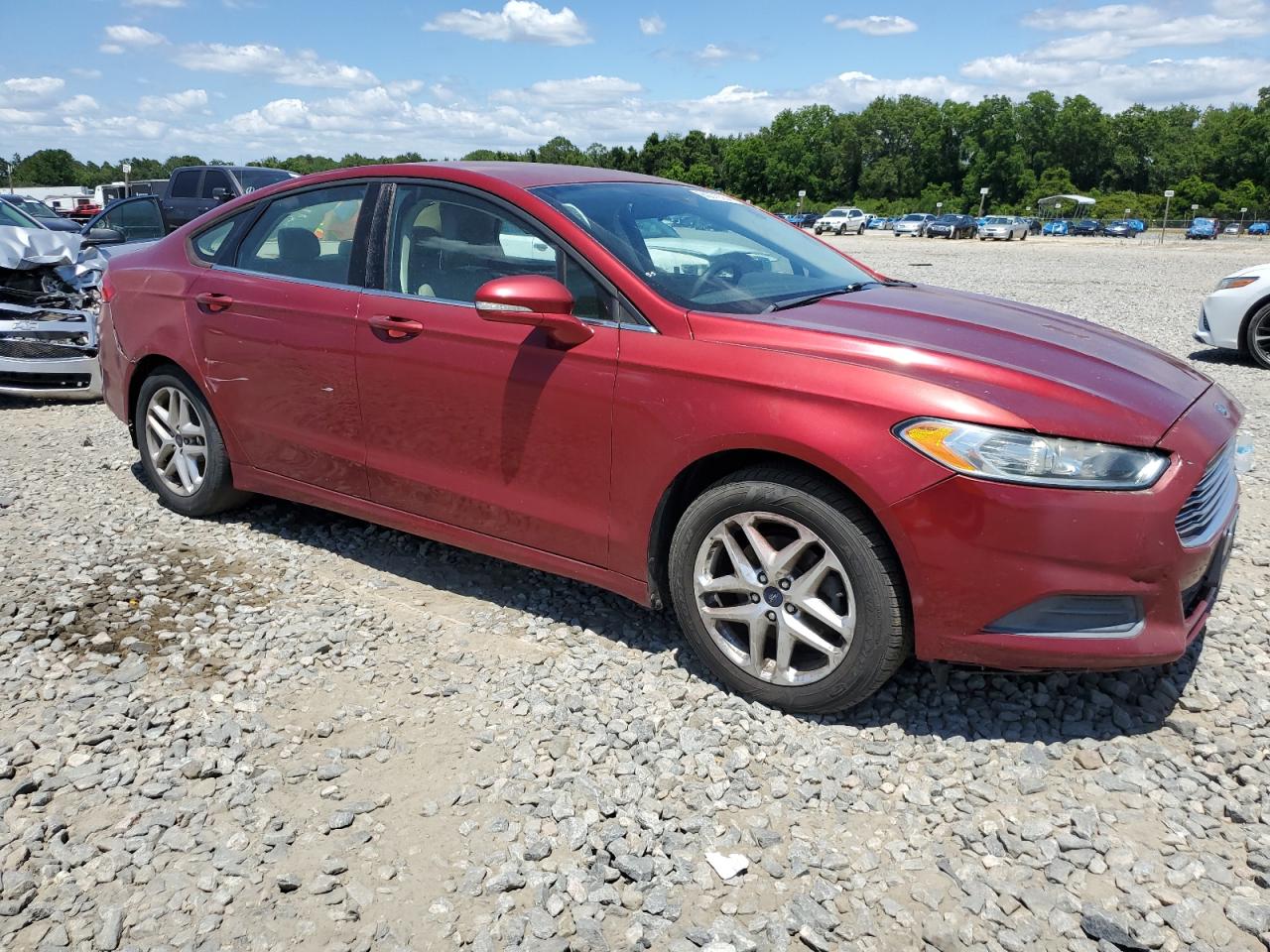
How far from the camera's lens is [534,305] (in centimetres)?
332

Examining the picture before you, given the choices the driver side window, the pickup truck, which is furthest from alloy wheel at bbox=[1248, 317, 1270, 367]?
the pickup truck

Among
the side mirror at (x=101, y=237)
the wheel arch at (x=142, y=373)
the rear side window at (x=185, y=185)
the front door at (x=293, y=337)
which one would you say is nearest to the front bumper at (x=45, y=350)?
the side mirror at (x=101, y=237)

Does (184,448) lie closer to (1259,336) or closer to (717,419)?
(717,419)

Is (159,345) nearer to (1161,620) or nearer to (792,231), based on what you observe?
(792,231)

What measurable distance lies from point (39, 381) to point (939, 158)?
125157 mm

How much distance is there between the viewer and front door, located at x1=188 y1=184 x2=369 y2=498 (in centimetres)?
414

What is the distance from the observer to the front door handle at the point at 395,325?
3.84 meters

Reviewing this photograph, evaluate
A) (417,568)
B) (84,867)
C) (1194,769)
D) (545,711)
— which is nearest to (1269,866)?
(1194,769)

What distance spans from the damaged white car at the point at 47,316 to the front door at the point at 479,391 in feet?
17.1

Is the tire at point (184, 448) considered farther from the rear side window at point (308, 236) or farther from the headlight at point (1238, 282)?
the headlight at point (1238, 282)

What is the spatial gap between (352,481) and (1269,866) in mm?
3439

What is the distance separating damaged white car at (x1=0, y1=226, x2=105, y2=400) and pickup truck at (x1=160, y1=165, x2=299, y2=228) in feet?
25.7

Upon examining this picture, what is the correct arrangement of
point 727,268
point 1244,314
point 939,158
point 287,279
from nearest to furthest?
point 727,268 → point 287,279 → point 1244,314 → point 939,158

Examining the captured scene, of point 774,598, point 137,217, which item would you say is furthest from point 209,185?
point 774,598
